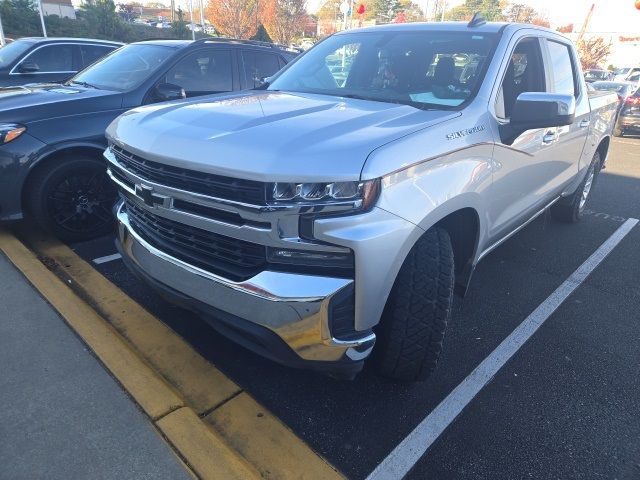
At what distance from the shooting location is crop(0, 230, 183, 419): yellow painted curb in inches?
93.3

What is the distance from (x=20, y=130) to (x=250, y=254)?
283cm

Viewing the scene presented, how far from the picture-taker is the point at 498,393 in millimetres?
2625

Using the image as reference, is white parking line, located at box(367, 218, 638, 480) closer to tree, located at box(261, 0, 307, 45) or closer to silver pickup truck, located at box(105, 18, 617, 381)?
silver pickup truck, located at box(105, 18, 617, 381)

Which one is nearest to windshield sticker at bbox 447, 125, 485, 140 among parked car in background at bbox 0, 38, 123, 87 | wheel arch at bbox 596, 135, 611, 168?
wheel arch at bbox 596, 135, 611, 168

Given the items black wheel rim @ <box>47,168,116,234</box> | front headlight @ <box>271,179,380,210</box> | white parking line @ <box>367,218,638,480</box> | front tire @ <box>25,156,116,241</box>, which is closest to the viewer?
front headlight @ <box>271,179,380,210</box>

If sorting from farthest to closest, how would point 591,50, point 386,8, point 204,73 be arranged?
1. point 386,8
2. point 591,50
3. point 204,73

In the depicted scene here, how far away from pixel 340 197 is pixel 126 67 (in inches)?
156

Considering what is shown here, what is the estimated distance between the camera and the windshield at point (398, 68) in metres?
2.93

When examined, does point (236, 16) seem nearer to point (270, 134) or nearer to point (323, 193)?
point (270, 134)

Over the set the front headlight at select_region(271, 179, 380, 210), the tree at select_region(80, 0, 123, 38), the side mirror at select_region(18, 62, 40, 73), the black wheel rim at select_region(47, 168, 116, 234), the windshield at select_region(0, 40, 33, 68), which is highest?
the tree at select_region(80, 0, 123, 38)

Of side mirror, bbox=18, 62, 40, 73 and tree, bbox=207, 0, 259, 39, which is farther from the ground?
tree, bbox=207, 0, 259, 39

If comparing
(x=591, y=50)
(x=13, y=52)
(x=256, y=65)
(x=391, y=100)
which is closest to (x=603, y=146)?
(x=391, y=100)

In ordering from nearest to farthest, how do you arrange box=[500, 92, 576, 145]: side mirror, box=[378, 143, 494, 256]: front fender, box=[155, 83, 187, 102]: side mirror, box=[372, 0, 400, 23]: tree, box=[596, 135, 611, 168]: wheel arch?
box=[378, 143, 494, 256]: front fender, box=[500, 92, 576, 145]: side mirror, box=[155, 83, 187, 102]: side mirror, box=[596, 135, 611, 168]: wheel arch, box=[372, 0, 400, 23]: tree

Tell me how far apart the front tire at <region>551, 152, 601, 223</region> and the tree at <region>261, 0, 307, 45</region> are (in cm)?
3396
